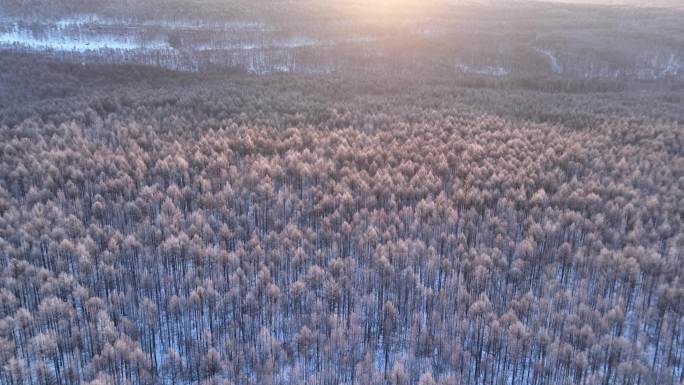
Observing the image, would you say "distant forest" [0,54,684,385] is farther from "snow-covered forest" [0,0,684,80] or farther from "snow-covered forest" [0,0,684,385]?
"snow-covered forest" [0,0,684,80]

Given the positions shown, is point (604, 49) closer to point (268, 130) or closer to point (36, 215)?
point (268, 130)

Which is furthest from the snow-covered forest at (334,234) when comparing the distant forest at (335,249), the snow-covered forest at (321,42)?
the snow-covered forest at (321,42)

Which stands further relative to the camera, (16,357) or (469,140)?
(469,140)

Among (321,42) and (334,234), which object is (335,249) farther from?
(321,42)

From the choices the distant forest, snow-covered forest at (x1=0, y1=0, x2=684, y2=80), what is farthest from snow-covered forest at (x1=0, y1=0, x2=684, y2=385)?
snow-covered forest at (x1=0, y1=0, x2=684, y2=80)

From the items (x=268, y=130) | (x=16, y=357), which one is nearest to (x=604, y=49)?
(x=268, y=130)

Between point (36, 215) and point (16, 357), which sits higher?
point (36, 215)

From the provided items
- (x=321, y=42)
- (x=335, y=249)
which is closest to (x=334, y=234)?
(x=335, y=249)

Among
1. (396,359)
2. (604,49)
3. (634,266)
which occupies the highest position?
(604,49)
